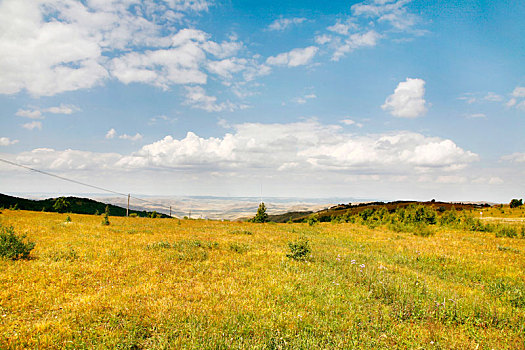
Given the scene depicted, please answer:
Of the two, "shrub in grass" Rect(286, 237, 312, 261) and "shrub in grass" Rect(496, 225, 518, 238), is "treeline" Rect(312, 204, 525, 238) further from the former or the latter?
"shrub in grass" Rect(286, 237, 312, 261)

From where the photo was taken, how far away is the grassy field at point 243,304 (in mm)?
5453

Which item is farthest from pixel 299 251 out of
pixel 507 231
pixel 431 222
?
pixel 431 222

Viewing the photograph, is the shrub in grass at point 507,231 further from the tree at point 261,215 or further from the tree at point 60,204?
the tree at point 60,204

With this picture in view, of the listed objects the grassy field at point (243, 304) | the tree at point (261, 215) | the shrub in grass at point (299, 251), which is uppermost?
the shrub in grass at point (299, 251)

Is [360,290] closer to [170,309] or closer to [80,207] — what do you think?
[170,309]

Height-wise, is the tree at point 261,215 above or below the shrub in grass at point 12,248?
below

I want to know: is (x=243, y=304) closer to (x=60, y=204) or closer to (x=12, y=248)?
(x=12, y=248)

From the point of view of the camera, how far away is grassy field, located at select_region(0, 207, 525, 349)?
5453mm

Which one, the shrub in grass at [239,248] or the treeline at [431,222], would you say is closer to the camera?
the shrub in grass at [239,248]

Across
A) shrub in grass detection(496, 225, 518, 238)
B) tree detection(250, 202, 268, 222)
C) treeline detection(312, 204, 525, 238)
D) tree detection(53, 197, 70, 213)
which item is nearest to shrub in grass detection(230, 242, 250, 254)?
treeline detection(312, 204, 525, 238)

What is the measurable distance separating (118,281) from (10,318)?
2903 millimetres

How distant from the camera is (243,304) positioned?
274 inches

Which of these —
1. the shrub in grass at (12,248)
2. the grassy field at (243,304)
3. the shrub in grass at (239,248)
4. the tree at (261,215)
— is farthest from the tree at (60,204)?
the shrub in grass at (239,248)

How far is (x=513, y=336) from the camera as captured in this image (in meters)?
6.22
